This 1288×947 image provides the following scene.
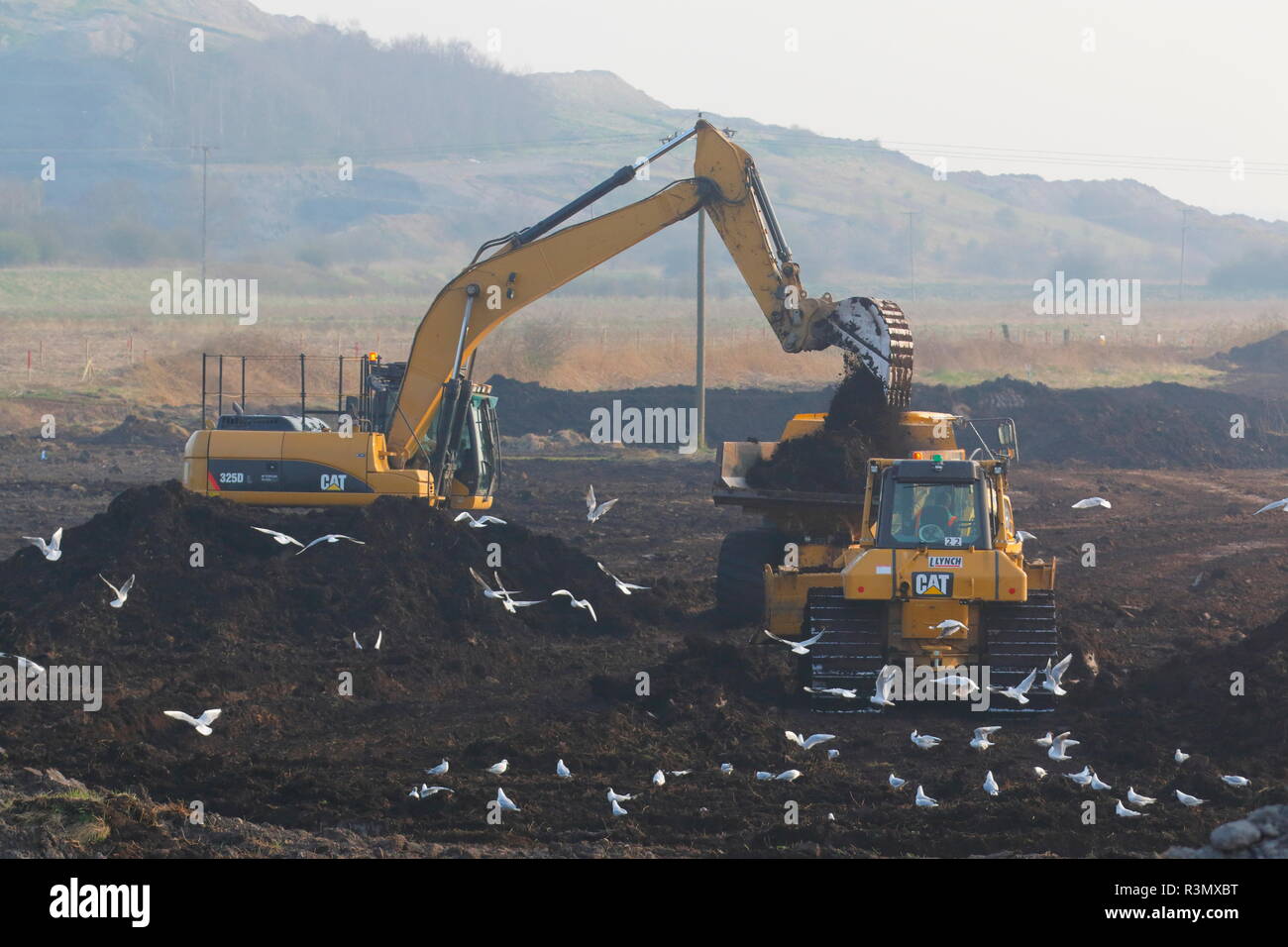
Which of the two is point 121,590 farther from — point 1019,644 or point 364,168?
point 364,168

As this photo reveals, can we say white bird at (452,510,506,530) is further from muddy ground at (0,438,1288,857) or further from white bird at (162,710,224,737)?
white bird at (162,710,224,737)

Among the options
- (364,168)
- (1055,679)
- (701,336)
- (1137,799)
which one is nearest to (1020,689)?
(1055,679)

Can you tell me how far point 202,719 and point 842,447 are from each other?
315 inches

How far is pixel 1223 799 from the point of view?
11.0 meters

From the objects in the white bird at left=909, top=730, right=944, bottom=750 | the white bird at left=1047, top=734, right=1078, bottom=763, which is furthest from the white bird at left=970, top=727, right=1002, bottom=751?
the white bird at left=1047, top=734, right=1078, bottom=763

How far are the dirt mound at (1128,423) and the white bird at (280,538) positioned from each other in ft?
82.0

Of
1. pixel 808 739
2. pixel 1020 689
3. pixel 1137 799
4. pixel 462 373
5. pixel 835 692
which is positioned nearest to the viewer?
pixel 1137 799

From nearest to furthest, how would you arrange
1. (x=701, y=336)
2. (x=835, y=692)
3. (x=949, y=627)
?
(x=949, y=627)
(x=835, y=692)
(x=701, y=336)

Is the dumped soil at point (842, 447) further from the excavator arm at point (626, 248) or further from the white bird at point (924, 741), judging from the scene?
the white bird at point (924, 741)

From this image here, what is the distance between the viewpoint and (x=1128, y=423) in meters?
42.1


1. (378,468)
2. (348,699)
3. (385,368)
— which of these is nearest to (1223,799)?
(348,699)

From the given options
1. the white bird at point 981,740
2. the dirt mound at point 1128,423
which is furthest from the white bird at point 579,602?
the dirt mound at point 1128,423

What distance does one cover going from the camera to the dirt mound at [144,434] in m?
40.5
